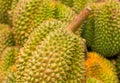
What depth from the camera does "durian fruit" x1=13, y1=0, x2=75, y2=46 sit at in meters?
1.39

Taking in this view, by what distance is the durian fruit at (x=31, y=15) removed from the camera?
1.39m

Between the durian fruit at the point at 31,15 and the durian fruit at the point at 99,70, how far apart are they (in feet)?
0.67

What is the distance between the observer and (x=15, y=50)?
1.39 m

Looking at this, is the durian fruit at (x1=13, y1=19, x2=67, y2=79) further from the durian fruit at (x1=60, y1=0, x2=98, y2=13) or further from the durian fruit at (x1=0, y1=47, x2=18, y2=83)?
the durian fruit at (x1=60, y1=0, x2=98, y2=13)

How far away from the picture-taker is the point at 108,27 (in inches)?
54.9

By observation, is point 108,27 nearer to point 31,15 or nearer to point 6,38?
point 31,15

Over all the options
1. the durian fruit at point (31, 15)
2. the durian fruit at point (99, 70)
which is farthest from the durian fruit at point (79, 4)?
the durian fruit at point (99, 70)

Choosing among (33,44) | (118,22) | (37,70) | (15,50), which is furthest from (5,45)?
(118,22)

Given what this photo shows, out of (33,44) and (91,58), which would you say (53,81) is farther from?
(91,58)

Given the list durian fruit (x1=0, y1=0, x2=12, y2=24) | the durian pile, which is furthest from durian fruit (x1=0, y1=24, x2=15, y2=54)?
durian fruit (x1=0, y1=0, x2=12, y2=24)

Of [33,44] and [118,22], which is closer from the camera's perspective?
[33,44]

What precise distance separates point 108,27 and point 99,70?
0.19 m

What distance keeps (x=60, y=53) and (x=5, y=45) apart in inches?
16.3

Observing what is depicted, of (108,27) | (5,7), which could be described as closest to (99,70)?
(108,27)
